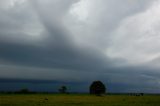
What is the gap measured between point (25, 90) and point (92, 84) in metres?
56.7

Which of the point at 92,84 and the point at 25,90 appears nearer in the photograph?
the point at 92,84

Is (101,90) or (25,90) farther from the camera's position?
(25,90)

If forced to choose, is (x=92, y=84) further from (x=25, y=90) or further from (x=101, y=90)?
(x=25, y=90)

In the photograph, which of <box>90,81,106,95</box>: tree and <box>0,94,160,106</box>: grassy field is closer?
<box>0,94,160,106</box>: grassy field

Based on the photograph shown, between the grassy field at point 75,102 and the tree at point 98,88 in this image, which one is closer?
the grassy field at point 75,102

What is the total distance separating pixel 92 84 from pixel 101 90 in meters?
5.82

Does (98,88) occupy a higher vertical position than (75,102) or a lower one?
higher

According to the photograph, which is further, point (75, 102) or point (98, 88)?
point (98, 88)

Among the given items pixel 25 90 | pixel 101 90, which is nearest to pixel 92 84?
pixel 101 90

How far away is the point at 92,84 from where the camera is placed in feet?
Answer: 528

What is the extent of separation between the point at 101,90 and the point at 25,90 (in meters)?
61.5

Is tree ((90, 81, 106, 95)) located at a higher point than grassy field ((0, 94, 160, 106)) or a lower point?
higher

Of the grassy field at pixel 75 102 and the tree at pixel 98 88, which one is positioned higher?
the tree at pixel 98 88

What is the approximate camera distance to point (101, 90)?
158125mm
